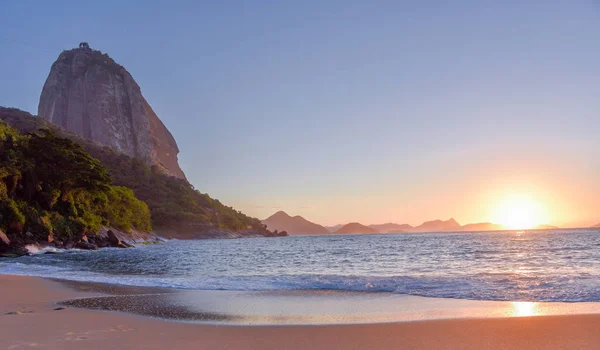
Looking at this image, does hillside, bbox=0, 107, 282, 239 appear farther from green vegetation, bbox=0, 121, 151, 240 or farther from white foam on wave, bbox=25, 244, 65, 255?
white foam on wave, bbox=25, 244, 65, 255

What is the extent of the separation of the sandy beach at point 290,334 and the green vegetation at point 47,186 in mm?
43423

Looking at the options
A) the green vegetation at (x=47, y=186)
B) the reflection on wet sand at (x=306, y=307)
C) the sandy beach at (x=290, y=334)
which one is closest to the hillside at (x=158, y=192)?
the green vegetation at (x=47, y=186)

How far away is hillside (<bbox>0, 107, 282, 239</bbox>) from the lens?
141125mm

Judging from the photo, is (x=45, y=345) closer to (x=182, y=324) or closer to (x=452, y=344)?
(x=182, y=324)

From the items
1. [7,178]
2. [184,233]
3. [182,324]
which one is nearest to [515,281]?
[182,324]

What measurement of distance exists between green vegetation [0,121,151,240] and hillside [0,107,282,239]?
7002 centimetres

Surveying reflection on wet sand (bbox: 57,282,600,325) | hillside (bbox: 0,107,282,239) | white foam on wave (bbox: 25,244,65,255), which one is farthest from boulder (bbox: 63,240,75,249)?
hillside (bbox: 0,107,282,239)

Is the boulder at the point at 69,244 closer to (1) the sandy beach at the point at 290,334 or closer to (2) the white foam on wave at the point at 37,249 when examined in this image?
(2) the white foam on wave at the point at 37,249

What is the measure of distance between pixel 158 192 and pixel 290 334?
16146 centimetres

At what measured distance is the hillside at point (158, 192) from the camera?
141m

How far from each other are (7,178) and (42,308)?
156 ft

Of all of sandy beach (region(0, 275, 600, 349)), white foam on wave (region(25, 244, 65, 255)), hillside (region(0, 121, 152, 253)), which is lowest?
sandy beach (region(0, 275, 600, 349))

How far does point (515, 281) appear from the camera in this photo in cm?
1585

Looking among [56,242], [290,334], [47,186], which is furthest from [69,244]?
[290,334]
